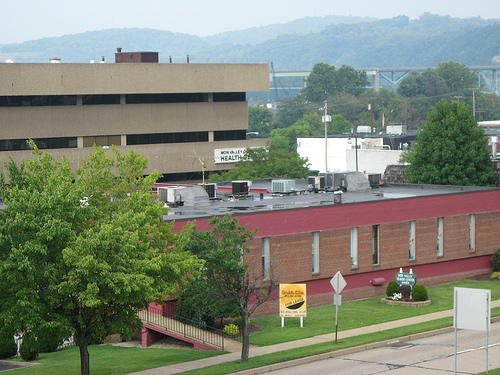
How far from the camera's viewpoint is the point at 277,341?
31.2 metres

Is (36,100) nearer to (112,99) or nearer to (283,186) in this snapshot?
(112,99)

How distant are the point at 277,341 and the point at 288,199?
51.0ft

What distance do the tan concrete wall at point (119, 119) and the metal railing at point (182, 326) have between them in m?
40.1

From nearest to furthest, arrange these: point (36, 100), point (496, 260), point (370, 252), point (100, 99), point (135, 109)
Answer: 1. point (370, 252)
2. point (496, 260)
3. point (36, 100)
4. point (100, 99)
5. point (135, 109)

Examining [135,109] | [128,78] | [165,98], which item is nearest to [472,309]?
[128,78]

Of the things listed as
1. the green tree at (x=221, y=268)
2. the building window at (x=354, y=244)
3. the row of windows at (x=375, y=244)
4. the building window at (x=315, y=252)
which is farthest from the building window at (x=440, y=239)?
the green tree at (x=221, y=268)

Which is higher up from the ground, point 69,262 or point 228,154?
point 228,154

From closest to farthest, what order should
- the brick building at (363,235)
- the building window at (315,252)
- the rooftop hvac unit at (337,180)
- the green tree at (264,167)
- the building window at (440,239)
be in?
the brick building at (363,235)
the building window at (315,252)
the building window at (440,239)
the rooftop hvac unit at (337,180)
the green tree at (264,167)

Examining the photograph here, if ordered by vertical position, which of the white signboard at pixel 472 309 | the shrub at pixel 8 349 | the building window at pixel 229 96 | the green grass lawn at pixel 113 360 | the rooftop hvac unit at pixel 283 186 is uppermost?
the building window at pixel 229 96

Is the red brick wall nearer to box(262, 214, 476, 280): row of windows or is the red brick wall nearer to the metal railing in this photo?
box(262, 214, 476, 280): row of windows

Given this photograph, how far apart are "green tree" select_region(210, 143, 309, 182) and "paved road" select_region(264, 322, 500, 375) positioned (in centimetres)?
4425

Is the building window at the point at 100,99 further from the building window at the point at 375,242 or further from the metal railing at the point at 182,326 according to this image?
the metal railing at the point at 182,326

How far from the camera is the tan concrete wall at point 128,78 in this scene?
68.9 m

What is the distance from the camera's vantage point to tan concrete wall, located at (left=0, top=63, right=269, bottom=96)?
226 feet
